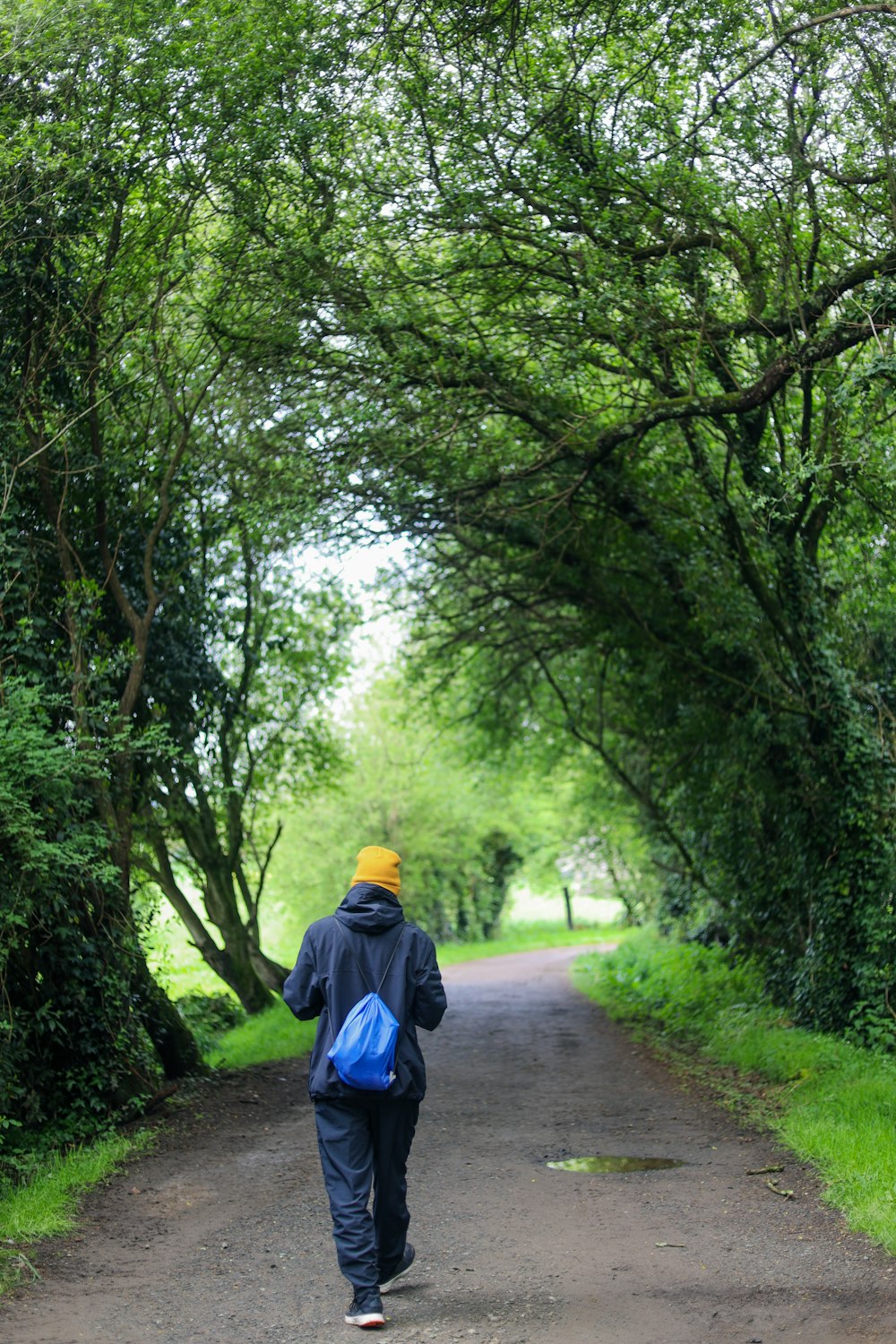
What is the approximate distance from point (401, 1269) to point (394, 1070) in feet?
3.27

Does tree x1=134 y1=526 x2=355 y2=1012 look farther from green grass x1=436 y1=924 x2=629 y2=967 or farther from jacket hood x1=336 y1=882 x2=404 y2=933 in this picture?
green grass x1=436 y1=924 x2=629 y2=967

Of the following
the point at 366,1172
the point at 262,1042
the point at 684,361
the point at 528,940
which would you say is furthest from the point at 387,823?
the point at 366,1172

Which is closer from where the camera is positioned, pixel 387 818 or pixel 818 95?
pixel 818 95

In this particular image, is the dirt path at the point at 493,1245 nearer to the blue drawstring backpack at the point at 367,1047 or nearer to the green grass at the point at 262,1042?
the blue drawstring backpack at the point at 367,1047

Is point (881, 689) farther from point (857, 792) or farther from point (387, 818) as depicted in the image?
point (387, 818)

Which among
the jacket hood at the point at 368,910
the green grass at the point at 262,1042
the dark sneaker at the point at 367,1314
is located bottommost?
the green grass at the point at 262,1042

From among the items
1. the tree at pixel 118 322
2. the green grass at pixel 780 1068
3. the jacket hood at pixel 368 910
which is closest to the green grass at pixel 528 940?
the green grass at pixel 780 1068

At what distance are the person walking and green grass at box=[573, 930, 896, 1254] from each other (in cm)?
251

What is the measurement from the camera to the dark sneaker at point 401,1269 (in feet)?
18.6

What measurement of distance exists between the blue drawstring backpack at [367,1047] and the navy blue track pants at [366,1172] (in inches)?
8.6

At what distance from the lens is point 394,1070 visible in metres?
5.52

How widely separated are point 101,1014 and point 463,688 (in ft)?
38.0

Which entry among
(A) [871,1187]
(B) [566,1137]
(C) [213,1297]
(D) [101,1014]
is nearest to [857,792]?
(B) [566,1137]

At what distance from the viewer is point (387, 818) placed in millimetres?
35438
